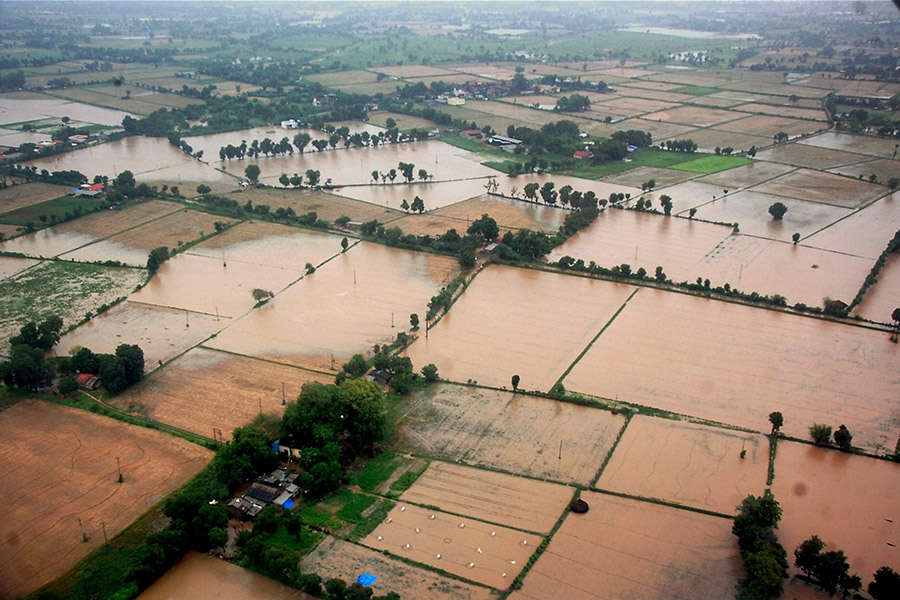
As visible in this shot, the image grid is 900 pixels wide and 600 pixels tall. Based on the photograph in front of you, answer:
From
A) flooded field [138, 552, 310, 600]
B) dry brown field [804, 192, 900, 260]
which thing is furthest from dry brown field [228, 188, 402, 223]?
flooded field [138, 552, 310, 600]

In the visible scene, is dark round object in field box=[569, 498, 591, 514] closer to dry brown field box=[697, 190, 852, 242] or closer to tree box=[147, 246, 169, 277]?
tree box=[147, 246, 169, 277]

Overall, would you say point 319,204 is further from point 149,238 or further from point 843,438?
point 843,438

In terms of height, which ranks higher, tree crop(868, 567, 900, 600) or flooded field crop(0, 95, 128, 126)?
flooded field crop(0, 95, 128, 126)

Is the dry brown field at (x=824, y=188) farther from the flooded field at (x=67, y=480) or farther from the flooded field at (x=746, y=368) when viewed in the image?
the flooded field at (x=67, y=480)

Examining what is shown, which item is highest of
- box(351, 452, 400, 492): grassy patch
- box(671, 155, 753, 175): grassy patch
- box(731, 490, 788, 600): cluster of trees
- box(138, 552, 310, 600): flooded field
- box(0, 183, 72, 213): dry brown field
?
box(671, 155, 753, 175): grassy patch

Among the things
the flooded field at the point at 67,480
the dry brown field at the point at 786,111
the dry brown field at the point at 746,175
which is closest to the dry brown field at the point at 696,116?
the dry brown field at the point at 786,111
